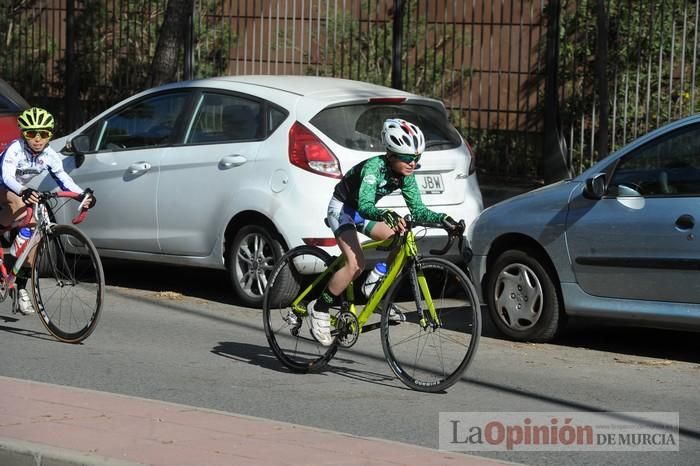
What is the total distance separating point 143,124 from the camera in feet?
35.6

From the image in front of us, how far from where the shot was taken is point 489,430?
21.1 ft

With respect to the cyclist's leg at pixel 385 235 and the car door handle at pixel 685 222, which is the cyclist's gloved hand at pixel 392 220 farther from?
the car door handle at pixel 685 222

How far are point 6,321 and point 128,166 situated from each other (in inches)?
75.1

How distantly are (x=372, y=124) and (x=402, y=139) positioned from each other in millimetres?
2792

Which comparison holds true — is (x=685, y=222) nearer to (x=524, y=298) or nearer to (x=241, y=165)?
(x=524, y=298)

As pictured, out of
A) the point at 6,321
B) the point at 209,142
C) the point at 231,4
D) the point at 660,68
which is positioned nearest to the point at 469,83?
the point at 660,68

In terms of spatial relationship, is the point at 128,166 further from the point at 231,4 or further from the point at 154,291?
the point at 231,4

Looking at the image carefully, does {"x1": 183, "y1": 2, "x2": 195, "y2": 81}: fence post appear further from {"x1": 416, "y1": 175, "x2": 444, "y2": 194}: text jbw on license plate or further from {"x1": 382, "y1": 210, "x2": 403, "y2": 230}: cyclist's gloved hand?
{"x1": 382, "y1": 210, "x2": 403, "y2": 230}: cyclist's gloved hand

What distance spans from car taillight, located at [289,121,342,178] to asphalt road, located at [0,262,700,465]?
4.22 feet

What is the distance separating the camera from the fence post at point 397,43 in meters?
14.8

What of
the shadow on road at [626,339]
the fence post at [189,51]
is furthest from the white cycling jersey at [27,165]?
the fence post at [189,51]

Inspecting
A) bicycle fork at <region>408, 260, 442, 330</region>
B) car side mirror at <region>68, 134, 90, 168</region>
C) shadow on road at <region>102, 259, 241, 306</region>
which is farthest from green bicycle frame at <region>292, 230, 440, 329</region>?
car side mirror at <region>68, 134, 90, 168</region>

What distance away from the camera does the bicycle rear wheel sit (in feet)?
23.0

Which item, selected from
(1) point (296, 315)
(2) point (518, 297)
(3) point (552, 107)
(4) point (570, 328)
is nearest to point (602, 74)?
(3) point (552, 107)
